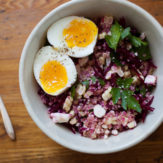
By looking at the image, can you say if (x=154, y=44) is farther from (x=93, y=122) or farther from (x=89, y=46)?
(x=93, y=122)

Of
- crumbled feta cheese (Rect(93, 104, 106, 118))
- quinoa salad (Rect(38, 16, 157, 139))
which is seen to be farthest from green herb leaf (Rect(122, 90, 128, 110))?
crumbled feta cheese (Rect(93, 104, 106, 118))

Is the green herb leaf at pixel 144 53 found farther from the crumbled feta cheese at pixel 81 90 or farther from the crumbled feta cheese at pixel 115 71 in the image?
the crumbled feta cheese at pixel 81 90

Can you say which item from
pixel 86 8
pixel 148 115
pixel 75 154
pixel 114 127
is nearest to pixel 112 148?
pixel 114 127

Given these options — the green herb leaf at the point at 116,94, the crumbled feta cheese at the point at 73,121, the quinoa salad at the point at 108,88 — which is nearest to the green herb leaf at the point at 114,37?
the quinoa salad at the point at 108,88

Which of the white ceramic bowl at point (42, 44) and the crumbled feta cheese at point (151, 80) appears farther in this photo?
the crumbled feta cheese at point (151, 80)

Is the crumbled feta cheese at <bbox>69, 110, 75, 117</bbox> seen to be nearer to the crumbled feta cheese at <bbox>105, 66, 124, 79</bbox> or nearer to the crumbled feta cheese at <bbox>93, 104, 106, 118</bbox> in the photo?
the crumbled feta cheese at <bbox>93, 104, 106, 118</bbox>
